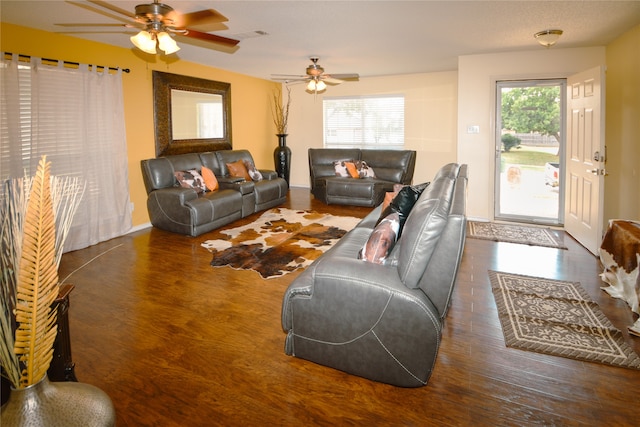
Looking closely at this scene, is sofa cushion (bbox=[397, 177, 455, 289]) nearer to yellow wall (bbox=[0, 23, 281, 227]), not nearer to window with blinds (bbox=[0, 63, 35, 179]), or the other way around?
window with blinds (bbox=[0, 63, 35, 179])

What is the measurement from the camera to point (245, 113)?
794 cm

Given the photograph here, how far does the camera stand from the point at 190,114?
6.49m

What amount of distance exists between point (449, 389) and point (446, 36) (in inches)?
157

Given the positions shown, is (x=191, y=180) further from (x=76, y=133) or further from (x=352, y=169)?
(x=352, y=169)

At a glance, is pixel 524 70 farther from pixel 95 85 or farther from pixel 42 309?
pixel 42 309

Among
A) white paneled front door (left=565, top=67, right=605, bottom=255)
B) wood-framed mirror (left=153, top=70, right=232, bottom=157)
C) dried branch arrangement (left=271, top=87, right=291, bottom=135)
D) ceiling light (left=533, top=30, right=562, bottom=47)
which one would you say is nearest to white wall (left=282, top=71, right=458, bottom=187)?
dried branch arrangement (left=271, top=87, right=291, bottom=135)

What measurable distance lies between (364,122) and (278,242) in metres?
4.51

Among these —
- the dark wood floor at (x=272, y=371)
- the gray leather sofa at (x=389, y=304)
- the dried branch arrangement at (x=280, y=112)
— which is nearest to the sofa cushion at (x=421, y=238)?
the gray leather sofa at (x=389, y=304)

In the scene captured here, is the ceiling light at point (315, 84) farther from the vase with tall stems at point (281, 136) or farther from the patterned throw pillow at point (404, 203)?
the patterned throw pillow at point (404, 203)

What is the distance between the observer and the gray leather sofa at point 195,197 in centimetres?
516

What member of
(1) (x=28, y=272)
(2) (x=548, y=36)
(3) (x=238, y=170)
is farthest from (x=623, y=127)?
(1) (x=28, y=272)

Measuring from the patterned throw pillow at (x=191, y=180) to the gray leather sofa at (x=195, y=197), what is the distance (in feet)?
0.32

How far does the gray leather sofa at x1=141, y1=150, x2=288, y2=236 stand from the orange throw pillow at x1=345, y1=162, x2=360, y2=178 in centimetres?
161

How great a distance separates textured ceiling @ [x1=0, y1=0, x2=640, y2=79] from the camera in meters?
3.50
